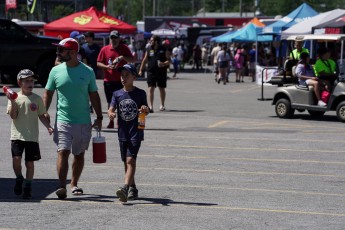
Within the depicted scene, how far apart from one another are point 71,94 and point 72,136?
450 mm

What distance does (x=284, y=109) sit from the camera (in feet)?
68.6

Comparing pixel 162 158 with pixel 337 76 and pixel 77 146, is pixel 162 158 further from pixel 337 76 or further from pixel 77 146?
pixel 337 76

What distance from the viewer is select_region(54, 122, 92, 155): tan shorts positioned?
10023 mm

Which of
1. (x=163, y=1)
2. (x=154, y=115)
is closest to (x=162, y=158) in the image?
(x=154, y=115)

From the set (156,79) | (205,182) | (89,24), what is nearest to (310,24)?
(89,24)

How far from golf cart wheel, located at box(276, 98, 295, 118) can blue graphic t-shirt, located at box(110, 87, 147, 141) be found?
36.2ft

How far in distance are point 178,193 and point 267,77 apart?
24589 millimetres

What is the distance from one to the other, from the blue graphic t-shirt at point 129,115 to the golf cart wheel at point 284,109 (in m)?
11.0

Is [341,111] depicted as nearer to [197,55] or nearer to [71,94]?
[71,94]

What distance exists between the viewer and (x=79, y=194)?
1026 centimetres

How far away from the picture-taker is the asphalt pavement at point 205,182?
898cm

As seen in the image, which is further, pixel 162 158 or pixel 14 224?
pixel 162 158

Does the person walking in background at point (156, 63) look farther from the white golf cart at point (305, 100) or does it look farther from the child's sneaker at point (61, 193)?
the child's sneaker at point (61, 193)

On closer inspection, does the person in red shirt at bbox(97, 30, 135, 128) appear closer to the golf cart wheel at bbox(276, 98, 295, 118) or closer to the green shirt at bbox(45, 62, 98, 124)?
the golf cart wheel at bbox(276, 98, 295, 118)
